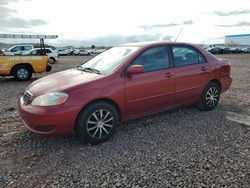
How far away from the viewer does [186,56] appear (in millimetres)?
4863

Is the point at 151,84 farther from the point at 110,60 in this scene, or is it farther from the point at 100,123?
the point at 100,123

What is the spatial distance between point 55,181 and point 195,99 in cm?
341

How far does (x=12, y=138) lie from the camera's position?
3.99m

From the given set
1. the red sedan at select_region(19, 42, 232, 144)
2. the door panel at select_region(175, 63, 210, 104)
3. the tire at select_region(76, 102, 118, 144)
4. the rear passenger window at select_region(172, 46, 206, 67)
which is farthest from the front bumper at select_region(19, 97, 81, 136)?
the rear passenger window at select_region(172, 46, 206, 67)

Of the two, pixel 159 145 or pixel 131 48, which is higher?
pixel 131 48

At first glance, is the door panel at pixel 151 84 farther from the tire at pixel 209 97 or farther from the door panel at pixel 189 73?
the tire at pixel 209 97

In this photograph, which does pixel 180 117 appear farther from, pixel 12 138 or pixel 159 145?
pixel 12 138

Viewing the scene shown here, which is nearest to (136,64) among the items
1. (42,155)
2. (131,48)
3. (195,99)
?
(131,48)

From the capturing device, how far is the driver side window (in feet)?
13.7

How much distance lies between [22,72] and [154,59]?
761cm

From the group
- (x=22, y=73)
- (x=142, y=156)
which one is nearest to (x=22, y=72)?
(x=22, y=73)

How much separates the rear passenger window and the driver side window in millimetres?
260

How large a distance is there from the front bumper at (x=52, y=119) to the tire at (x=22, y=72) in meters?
7.19

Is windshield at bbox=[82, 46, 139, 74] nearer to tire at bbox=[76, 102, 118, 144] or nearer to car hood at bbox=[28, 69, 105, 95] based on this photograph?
car hood at bbox=[28, 69, 105, 95]
